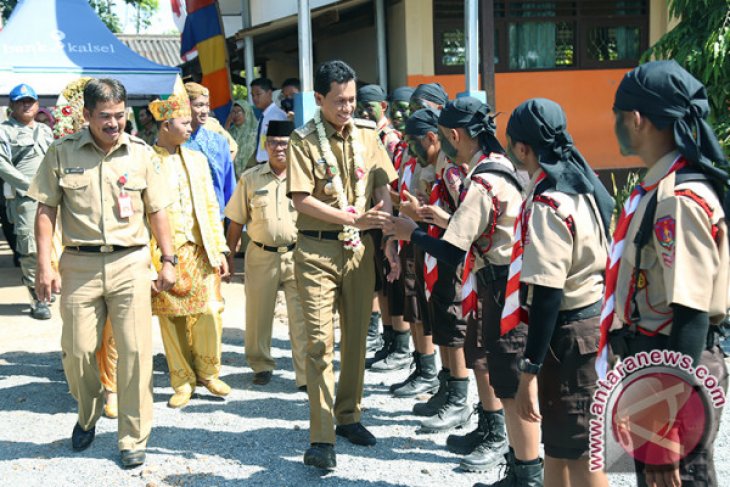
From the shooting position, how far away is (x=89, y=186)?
464 centimetres

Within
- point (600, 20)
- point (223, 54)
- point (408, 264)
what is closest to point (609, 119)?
point (600, 20)

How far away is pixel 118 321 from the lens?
4723 millimetres

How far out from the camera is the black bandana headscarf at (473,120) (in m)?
4.24

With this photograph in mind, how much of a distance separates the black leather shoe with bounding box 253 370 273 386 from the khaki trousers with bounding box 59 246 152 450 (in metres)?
1.53

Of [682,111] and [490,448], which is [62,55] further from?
[682,111]

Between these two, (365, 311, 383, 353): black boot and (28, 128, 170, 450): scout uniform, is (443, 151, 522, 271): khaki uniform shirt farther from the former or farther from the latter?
(365, 311, 383, 353): black boot

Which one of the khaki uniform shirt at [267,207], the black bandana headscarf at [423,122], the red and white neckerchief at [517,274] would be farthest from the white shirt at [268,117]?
the red and white neckerchief at [517,274]

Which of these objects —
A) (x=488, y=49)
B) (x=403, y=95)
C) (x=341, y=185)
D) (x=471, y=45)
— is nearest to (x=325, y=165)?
(x=341, y=185)

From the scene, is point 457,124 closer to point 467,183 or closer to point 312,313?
point 467,183

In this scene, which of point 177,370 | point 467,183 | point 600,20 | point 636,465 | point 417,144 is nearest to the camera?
point 636,465

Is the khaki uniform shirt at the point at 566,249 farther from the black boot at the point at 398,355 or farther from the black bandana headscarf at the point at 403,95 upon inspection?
the black bandana headscarf at the point at 403,95

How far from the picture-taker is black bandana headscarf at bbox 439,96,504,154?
4.24 m

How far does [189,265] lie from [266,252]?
684mm

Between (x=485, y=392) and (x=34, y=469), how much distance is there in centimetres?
267
